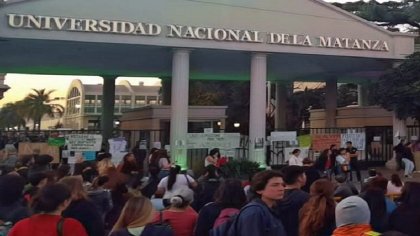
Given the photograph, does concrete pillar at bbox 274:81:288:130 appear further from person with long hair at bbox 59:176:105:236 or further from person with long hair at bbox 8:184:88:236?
person with long hair at bbox 8:184:88:236

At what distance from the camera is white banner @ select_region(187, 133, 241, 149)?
19.7 metres

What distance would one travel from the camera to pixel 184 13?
20625mm

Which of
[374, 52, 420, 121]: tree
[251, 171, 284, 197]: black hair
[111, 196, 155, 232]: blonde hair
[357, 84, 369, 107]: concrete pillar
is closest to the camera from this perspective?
[111, 196, 155, 232]: blonde hair

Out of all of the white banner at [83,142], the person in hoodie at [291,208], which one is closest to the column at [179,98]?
the white banner at [83,142]

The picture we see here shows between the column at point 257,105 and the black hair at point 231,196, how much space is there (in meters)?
16.6

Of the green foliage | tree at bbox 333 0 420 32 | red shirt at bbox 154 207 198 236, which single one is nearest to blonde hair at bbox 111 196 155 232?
red shirt at bbox 154 207 198 236

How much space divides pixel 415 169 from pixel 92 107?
7242 cm

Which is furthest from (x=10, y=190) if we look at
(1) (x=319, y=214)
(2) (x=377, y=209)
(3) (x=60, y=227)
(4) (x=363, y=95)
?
(4) (x=363, y=95)

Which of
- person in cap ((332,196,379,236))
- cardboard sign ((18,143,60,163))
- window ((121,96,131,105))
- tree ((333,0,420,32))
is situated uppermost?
tree ((333,0,420,32))

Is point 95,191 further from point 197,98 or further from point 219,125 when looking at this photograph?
point 197,98

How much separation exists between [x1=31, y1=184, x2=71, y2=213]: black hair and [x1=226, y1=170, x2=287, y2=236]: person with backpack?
1298 mm

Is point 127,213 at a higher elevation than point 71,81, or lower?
lower

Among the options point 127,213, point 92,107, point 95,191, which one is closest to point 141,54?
point 95,191

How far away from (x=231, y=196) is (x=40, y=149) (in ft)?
45.6
